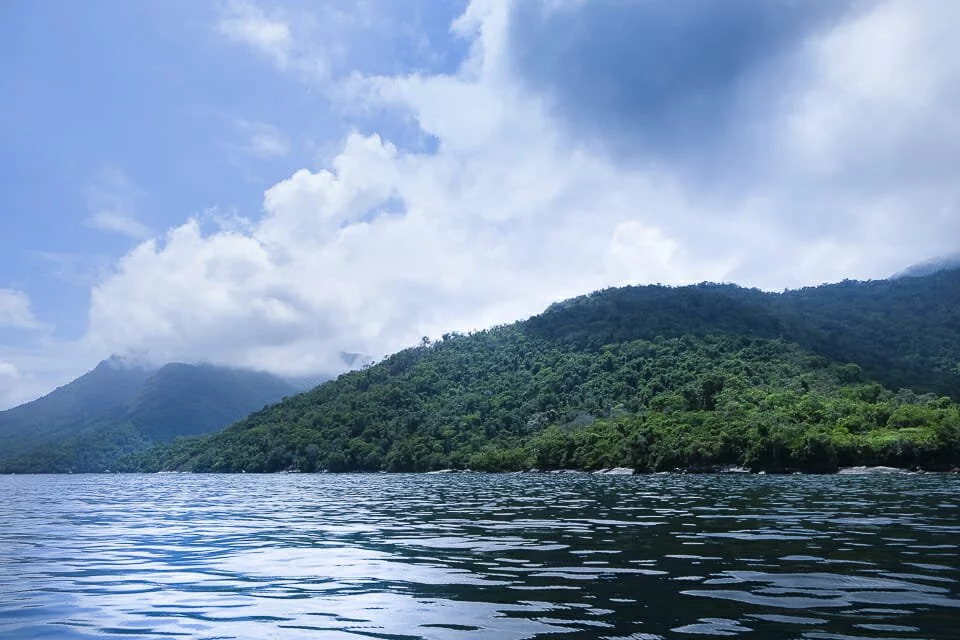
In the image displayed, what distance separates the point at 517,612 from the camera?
13.7 m

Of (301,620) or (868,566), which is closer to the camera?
(301,620)

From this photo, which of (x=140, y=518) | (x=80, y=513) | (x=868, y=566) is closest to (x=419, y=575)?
(x=868, y=566)

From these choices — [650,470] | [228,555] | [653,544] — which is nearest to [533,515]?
[653,544]

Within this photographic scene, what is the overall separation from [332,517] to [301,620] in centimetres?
2855

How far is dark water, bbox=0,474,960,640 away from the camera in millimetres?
12602

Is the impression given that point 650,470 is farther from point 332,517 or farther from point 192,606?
point 192,606

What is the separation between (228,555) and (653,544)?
48.4 feet

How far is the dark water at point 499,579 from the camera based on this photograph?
41.3ft

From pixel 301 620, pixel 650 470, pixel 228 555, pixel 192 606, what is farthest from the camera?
pixel 650 470

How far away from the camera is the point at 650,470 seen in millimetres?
A: 150250

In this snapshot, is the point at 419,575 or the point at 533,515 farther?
the point at 533,515

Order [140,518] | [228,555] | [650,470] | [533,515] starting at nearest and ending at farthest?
[228,555] < [533,515] < [140,518] < [650,470]

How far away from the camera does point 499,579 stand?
17547mm

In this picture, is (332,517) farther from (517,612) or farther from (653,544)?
(517,612)
